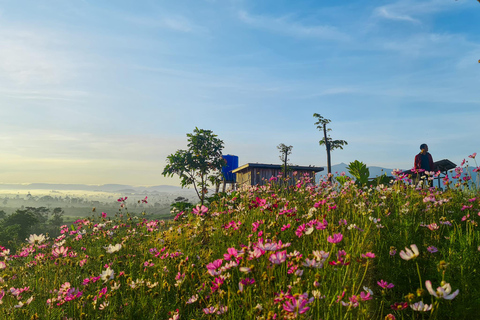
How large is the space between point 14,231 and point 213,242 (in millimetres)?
22481

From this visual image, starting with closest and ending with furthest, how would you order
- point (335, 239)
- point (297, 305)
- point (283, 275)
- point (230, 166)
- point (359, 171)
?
A: point (297, 305) → point (335, 239) → point (283, 275) → point (359, 171) → point (230, 166)

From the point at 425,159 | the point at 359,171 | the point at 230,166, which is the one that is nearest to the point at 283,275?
the point at 359,171

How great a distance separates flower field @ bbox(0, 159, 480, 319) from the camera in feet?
7.50

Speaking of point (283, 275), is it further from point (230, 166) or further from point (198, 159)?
point (230, 166)

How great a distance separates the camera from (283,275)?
9.84 ft

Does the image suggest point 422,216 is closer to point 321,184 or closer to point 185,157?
point 321,184

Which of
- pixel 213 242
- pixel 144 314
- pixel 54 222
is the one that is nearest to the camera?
pixel 144 314

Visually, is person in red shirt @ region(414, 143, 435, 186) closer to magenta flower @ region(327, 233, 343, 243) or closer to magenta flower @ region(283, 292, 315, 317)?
magenta flower @ region(327, 233, 343, 243)

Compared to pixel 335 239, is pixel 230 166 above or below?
above

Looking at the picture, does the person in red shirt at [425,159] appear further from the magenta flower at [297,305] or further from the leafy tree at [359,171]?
the magenta flower at [297,305]

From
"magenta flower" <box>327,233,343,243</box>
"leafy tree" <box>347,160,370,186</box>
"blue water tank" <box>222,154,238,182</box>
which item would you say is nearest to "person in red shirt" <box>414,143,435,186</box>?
"leafy tree" <box>347,160,370,186</box>

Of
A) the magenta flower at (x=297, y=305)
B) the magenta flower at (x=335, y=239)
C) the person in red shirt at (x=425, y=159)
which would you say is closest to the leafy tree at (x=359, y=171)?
the person in red shirt at (x=425, y=159)

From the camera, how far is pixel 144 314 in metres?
3.05

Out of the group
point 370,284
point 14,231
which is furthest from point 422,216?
point 14,231
